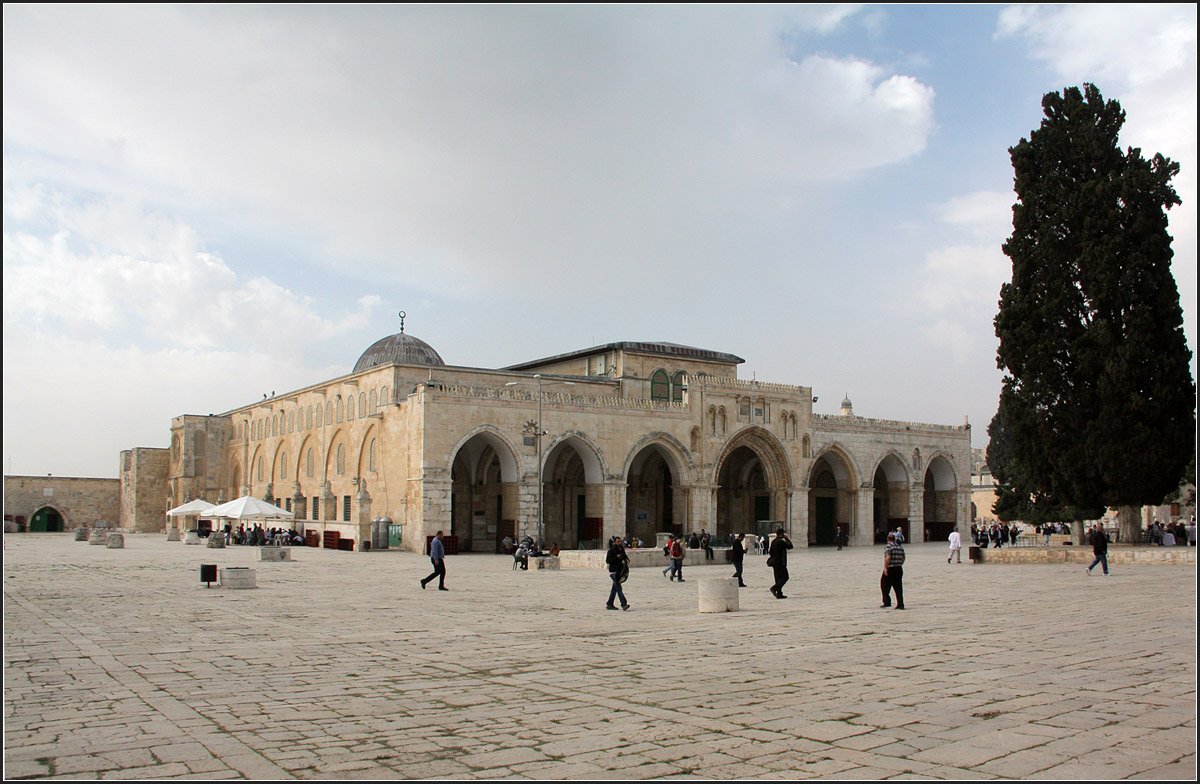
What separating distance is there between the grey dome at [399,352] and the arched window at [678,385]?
1088 cm

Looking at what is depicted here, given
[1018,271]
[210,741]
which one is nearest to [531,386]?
[1018,271]

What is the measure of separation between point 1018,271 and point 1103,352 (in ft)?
10.7

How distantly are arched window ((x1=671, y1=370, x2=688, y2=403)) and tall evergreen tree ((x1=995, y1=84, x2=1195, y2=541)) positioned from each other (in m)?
17.7

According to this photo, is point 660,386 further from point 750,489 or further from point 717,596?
point 717,596

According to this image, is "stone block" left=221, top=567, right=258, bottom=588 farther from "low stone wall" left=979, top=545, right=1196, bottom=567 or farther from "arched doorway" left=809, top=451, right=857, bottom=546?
"arched doorway" left=809, top=451, right=857, bottom=546

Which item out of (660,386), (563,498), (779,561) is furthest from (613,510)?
(779,561)

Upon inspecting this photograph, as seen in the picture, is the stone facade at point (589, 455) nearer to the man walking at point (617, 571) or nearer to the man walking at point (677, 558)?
the man walking at point (677, 558)

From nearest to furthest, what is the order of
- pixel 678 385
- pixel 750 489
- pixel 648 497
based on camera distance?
pixel 678 385 → pixel 648 497 → pixel 750 489

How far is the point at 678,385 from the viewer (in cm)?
4303

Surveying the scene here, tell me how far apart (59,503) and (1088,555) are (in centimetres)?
5709

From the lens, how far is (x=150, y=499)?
185 ft

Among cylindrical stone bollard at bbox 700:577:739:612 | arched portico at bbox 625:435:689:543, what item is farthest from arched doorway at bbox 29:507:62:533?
cylindrical stone bollard at bbox 700:577:739:612

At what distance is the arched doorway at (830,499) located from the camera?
44.1m

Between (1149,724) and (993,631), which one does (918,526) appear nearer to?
(993,631)
